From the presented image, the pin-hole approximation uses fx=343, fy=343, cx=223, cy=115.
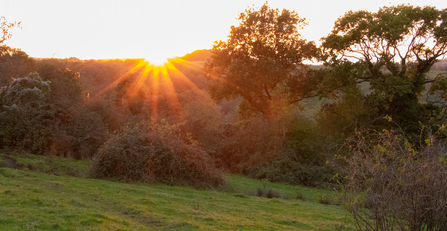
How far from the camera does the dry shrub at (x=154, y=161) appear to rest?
17875 millimetres

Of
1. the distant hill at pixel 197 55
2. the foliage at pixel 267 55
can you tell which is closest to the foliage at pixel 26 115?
the foliage at pixel 267 55

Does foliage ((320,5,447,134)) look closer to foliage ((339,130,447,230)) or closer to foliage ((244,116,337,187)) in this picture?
foliage ((244,116,337,187))

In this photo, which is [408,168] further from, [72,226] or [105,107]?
[105,107]

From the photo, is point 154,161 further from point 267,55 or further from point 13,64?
point 13,64

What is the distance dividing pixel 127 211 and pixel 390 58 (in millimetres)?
22363

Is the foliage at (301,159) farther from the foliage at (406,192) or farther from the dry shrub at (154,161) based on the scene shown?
the foliage at (406,192)

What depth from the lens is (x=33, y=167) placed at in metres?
17.5

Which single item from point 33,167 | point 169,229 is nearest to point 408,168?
point 169,229

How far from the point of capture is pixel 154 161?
18547 millimetres

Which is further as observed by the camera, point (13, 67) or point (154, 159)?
point (13, 67)

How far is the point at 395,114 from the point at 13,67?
28966mm

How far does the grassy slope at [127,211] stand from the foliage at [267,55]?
14.4 metres

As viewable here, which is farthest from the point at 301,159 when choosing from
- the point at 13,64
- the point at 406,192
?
the point at 13,64

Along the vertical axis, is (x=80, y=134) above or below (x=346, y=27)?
below
